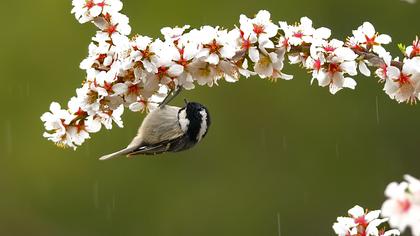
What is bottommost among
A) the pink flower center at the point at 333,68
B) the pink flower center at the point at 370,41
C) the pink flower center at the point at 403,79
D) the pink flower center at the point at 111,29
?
the pink flower center at the point at 403,79

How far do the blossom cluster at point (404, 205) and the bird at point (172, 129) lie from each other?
2.30 m

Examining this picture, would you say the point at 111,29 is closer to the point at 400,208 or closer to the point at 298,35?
the point at 298,35

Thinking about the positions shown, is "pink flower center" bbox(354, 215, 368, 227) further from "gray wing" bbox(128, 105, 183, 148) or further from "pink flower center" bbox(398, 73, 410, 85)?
"gray wing" bbox(128, 105, 183, 148)

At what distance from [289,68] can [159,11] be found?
1606 millimetres

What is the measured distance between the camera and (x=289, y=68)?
11125mm

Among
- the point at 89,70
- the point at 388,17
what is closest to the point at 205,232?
the point at 388,17

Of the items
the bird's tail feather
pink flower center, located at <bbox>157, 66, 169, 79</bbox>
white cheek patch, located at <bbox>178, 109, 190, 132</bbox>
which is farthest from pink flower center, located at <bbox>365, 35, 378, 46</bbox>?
white cheek patch, located at <bbox>178, 109, 190, 132</bbox>

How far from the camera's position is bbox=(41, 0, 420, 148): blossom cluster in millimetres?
3129

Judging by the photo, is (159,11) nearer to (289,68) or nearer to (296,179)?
(289,68)

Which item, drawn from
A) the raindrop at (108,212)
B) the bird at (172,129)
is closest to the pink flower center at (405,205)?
the bird at (172,129)

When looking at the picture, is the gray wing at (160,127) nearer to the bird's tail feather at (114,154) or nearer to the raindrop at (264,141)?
the bird's tail feather at (114,154)

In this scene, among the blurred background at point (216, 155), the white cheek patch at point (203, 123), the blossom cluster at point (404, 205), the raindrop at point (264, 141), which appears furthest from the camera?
the raindrop at point (264, 141)

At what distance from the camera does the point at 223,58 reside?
315 centimetres

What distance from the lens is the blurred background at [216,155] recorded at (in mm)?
11242
